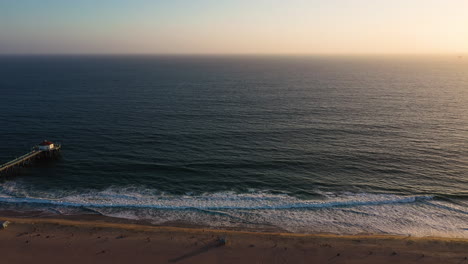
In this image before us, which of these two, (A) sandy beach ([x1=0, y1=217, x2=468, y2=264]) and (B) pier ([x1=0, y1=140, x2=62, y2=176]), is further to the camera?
(B) pier ([x1=0, y1=140, x2=62, y2=176])

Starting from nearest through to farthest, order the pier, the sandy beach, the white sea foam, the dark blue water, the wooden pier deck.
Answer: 1. the sandy beach
2. the white sea foam
3. the dark blue water
4. the wooden pier deck
5. the pier

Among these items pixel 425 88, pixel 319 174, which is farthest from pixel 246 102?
pixel 425 88

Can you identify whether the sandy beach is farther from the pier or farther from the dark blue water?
the pier

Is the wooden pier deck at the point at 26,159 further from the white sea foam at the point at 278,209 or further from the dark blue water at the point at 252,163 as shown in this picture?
the white sea foam at the point at 278,209

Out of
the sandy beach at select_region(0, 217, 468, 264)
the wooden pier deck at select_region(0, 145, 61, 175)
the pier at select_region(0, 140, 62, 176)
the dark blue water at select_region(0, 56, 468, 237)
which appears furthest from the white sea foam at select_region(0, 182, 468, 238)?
the pier at select_region(0, 140, 62, 176)

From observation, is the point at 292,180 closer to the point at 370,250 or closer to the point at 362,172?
the point at 362,172
